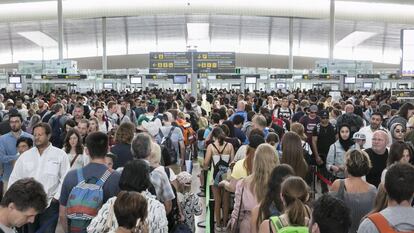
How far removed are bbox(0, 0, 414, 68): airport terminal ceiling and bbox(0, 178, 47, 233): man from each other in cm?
3606

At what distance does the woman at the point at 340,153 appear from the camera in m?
6.77

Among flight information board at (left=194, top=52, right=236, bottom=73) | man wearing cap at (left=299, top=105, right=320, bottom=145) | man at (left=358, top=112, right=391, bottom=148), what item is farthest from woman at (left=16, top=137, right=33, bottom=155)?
flight information board at (left=194, top=52, right=236, bottom=73)

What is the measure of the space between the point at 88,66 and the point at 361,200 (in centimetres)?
4522

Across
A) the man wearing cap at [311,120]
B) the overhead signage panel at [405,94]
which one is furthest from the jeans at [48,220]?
the overhead signage panel at [405,94]

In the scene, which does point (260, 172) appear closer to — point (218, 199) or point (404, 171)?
point (404, 171)

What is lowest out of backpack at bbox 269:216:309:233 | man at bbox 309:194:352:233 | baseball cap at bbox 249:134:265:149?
backpack at bbox 269:216:309:233

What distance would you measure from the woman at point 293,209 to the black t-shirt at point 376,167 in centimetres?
237

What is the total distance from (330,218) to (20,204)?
66.0 inches

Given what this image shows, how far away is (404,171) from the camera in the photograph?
306 centimetres

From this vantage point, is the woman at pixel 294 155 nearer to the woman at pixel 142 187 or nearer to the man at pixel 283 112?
the woman at pixel 142 187

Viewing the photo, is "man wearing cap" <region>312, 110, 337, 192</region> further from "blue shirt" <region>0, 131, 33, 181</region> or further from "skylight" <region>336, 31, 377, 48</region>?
"skylight" <region>336, 31, 377, 48</region>

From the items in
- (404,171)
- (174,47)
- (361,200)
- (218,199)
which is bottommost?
(218,199)

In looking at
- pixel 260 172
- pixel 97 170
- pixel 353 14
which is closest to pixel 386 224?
pixel 260 172

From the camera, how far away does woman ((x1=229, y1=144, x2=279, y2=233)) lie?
4.50 m
